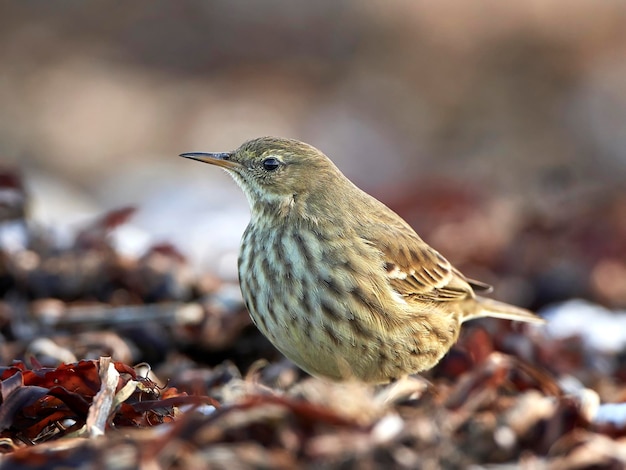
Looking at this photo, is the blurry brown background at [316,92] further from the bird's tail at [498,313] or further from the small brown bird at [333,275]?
the small brown bird at [333,275]

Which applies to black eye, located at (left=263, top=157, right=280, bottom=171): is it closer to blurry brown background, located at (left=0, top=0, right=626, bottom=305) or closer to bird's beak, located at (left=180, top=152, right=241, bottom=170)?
bird's beak, located at (left=180, top=152, right=241, bottom=170)

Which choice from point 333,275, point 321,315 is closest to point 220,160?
point 333,275

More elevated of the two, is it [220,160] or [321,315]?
[220,160]

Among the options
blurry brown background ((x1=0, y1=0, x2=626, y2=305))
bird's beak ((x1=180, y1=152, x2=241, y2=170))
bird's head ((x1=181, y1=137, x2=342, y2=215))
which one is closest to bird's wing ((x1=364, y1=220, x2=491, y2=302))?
bird's head ((x1=181, y1=137, x2=342, y2=215))

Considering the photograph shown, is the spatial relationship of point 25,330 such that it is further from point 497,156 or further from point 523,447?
point 497,156

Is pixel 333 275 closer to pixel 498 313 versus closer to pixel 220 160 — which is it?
pixel 220 160

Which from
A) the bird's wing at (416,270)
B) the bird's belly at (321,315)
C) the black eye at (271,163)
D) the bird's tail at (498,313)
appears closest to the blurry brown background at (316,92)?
the bird's tail at (498,313)

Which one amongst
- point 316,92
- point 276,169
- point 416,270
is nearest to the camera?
point 416,270
